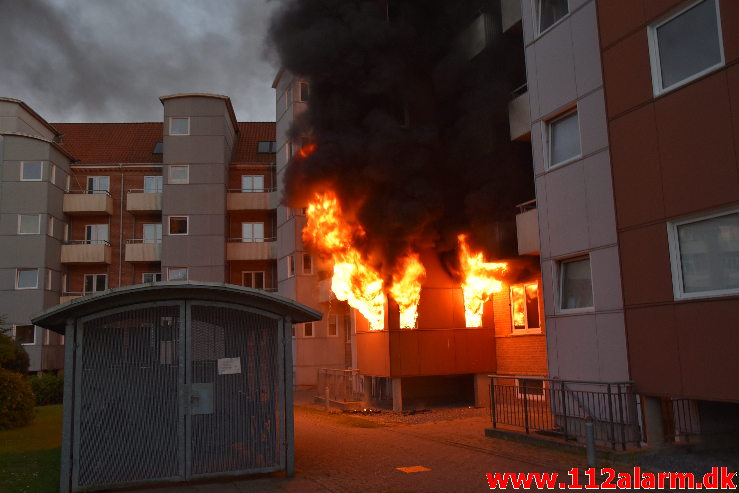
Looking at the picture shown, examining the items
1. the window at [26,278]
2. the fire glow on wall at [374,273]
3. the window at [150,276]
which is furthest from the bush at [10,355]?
the window at [150,276]

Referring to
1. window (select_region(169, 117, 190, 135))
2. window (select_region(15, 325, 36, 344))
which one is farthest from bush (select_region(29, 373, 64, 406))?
window (select_region(169, 117, 190, 135))

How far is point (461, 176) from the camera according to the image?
20016mm

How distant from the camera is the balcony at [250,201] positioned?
36000 mm

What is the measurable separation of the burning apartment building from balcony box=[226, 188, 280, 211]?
14.3 metres

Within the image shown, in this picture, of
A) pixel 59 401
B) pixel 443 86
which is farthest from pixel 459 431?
pixel 59 401

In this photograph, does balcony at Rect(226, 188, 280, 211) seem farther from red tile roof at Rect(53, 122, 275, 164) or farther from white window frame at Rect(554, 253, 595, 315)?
white window frame at Rect(554, 253, 595, 315)

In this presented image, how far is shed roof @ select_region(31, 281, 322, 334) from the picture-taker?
9180mm

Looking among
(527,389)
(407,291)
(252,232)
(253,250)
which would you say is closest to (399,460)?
(527,389)

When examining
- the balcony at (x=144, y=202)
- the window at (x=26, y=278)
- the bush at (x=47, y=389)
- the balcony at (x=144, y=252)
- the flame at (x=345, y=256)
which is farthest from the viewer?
the balcony at (x=144, y=202)

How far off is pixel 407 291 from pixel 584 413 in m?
7.89

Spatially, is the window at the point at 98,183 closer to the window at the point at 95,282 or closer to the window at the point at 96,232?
the window at the point at 96,232

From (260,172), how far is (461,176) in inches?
766

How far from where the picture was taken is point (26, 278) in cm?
3388

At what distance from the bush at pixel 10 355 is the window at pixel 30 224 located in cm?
1149
